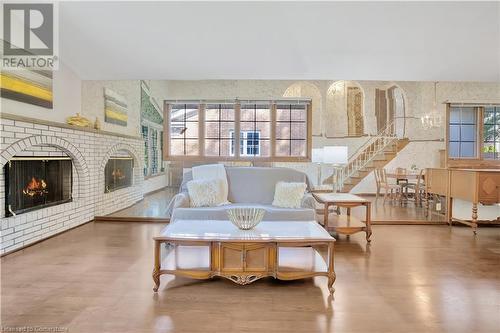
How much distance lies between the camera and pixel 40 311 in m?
2.20

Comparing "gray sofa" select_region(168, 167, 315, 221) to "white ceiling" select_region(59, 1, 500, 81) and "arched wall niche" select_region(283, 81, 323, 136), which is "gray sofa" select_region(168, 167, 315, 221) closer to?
"white ceiling" select_region(59, 1, 500, 81)

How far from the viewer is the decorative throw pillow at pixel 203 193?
4125 mm

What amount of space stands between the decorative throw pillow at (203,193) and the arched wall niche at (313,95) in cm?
508

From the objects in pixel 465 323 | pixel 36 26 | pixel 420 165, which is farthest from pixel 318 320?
pixel 420 165

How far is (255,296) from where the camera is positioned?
2471 millimetres

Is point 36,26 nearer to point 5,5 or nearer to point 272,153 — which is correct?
point 5,5

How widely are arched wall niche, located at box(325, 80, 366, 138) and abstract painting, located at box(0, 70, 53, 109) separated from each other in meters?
7.50

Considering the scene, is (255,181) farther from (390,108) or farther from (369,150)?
(390,108)

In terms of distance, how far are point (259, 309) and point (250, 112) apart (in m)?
4.68

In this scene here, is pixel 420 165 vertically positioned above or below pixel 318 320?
above

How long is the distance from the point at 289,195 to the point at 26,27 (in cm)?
383

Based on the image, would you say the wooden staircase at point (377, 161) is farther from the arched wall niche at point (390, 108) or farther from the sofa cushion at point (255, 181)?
the sofa cushion at point (255, 181)

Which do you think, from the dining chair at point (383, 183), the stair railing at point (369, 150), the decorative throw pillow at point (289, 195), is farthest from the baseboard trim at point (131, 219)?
the stair railing at point (369, 150)

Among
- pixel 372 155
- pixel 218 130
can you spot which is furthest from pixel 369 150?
pixel 218 130
